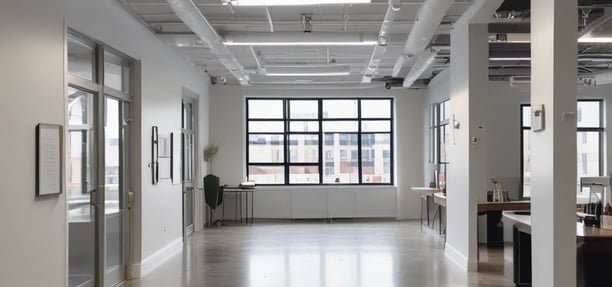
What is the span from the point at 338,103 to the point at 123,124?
6880 millimetres

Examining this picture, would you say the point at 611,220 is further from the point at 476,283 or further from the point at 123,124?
the point at 123,124

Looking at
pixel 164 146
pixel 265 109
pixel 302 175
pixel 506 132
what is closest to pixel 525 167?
pixel 506 132

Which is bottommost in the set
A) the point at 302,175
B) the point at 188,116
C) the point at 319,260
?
the point at 319,260

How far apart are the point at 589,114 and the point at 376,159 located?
15.2 ft

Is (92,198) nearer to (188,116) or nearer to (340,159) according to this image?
(188,116)

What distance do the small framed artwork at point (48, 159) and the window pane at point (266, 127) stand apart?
315 inches

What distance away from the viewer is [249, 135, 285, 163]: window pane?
12.3 metres

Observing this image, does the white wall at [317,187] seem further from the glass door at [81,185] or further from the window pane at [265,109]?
the glass door at [81,185]

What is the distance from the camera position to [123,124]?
6.34 meters

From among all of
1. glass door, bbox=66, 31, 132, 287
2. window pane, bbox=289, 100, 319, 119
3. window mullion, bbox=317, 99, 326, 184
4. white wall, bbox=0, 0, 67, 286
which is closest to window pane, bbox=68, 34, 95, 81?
glass door, bbox=66, 31, 132, 287

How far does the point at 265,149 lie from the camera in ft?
40.5

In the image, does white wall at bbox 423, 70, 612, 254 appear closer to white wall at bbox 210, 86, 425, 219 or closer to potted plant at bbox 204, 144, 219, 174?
white wall at bbox 210, 86, 425, 219

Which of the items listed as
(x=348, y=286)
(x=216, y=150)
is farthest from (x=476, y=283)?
(x=216, y=150)

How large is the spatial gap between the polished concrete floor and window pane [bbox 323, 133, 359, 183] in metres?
2.11
